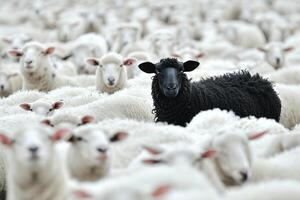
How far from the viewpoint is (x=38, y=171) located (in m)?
4.52

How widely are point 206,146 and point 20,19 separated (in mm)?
17841

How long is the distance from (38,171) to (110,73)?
150 inches

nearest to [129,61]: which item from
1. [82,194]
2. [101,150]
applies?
[101,150]

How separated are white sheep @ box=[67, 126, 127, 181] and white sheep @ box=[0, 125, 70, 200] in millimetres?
226

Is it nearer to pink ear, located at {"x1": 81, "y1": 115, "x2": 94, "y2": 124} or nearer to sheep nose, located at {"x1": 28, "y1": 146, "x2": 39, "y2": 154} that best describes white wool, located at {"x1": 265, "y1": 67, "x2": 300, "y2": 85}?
pink ear, located at {"x1": 81, "y1": 115, "x2": 94, "y2": 124}

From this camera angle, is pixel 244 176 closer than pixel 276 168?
Yes

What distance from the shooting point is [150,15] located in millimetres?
21750

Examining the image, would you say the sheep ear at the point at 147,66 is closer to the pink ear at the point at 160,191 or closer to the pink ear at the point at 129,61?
the pink ear at the point at 129,61

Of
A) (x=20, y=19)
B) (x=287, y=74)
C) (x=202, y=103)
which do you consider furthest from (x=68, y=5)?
(x=202, y=103)

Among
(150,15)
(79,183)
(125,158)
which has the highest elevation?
(150,15)

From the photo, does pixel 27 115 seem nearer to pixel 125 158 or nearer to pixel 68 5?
pixel 125 158

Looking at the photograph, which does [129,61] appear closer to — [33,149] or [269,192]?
[33,149]

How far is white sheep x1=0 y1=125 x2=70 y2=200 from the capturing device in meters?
4.50

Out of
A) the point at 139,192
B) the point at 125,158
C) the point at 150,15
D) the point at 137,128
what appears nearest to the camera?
the point at 139,192
